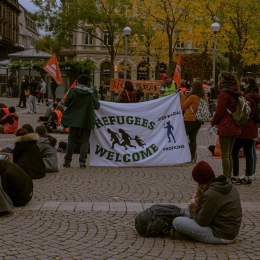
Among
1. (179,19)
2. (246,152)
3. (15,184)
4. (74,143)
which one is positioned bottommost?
(15,184)

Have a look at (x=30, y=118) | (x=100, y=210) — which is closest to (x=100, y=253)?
(x=100, y=210)

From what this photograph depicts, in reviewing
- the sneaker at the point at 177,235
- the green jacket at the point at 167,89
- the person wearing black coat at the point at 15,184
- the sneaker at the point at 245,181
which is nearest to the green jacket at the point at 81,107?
the sneaker at the point at 245,181

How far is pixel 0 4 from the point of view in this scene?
92062mm

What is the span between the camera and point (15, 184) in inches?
308

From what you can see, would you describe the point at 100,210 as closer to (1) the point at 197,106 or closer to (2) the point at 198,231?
(2) the point at 198,231

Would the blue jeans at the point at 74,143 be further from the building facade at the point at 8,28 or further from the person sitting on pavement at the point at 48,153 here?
the building facade at the point at 8,28

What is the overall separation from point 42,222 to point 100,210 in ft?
3.16

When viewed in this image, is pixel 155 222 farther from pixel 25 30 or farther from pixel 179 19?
pixel 25 30

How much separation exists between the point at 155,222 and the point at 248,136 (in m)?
3.89

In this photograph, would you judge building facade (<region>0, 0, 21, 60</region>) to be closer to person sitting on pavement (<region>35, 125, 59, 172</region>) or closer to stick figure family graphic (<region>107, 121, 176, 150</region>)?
stick figure family graphic (<region>107, 121, 176, 150</region>)

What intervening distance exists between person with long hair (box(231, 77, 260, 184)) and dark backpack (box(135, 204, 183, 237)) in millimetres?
3519

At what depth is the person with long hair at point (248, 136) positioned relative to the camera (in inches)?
386

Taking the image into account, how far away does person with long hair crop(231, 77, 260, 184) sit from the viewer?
9797mm

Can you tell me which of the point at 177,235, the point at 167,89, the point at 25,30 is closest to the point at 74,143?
the point at 177,235
